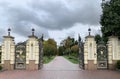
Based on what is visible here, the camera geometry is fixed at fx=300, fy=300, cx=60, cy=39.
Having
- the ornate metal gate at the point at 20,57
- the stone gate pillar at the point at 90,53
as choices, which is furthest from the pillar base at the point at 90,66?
the ornate metal gate at the point at 20,57

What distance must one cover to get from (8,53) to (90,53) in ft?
23.1

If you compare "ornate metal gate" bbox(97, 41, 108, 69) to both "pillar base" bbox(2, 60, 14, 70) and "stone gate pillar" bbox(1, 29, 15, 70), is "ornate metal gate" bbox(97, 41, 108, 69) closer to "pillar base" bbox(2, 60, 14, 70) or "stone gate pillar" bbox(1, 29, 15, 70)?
"stone gate pillar" bbox(1, 29, 15, 70)

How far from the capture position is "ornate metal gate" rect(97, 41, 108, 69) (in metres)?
25.9

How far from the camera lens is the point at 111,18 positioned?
26.3m

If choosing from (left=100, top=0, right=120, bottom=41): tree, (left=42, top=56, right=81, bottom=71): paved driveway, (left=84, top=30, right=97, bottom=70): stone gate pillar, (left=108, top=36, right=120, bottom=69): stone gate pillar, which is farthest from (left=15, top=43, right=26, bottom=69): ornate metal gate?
(left=100, top=0, right=120, bottom=41): tree

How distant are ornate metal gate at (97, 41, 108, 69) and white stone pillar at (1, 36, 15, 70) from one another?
7351 mm

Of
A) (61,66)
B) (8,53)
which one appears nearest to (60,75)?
(8,53)

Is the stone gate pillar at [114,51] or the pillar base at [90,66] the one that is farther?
the stone gate pillar at [114,51]

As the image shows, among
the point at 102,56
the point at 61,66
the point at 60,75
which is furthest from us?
the point at 61,66

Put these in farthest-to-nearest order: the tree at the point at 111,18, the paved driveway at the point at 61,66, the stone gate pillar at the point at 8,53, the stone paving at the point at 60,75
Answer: the paved driveway at the point at 61,66 < the tree at the point at 111,18 < the stone gate pillar at the point at 8,53 < the stone paving at the point at 60,75

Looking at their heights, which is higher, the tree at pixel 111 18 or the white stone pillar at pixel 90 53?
the tree at pixel 111 18

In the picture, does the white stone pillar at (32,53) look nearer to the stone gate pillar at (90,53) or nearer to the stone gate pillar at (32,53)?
the stone gate pillar at (32,53)

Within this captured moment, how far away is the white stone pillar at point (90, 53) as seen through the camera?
1011 inches

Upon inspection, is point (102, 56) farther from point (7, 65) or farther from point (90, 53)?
point (7, 65)
